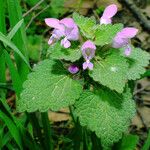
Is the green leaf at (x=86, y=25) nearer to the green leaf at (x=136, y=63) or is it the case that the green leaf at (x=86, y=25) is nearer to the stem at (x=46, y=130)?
the green leaf at (x=136, y=63)

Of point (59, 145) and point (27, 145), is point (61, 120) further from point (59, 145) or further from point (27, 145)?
point (27, 145)

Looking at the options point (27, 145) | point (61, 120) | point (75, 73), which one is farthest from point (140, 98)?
point (75, 73)

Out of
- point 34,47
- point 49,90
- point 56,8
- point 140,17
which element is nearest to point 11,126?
point 49,90

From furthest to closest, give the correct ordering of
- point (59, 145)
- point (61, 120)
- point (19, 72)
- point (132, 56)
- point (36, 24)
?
point (36, 24)
point (61, 120)
point (59, 145)
point (19, 72)
point (132, 56)

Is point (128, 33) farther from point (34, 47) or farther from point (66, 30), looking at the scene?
point (34, 47)

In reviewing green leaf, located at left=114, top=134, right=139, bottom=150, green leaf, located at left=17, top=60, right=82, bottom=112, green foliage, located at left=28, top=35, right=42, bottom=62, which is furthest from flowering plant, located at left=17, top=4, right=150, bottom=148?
green foliage, located at left=28, top=35, right=42, bottom=62

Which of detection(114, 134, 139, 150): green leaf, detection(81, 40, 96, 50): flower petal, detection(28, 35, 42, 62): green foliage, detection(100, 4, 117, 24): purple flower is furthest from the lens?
detection(28, 35, 42, 62): green foliage

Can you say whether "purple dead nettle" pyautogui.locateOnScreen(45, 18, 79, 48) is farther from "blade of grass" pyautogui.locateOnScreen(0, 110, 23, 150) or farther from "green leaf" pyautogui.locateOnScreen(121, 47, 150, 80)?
"blade of grass" pyautogui.locateOnScreen(0, 110, 23, 150)

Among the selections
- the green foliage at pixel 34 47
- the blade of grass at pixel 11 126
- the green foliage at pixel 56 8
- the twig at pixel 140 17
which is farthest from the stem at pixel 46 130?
the green foliage at pixel 56 8
